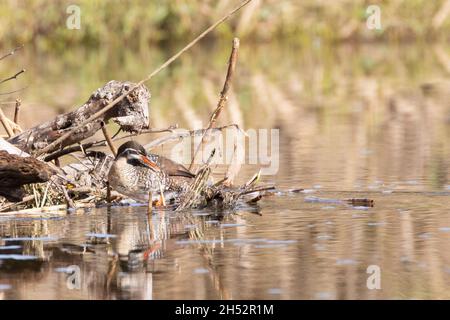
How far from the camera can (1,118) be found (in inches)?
406

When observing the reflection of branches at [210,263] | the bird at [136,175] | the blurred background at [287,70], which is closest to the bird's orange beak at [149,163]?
the bird at [136,175]

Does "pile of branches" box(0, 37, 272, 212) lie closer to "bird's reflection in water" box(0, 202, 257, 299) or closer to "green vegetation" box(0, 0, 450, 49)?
"bird's reflection in water" box(0, 202, 257, 299)

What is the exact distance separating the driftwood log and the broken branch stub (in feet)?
2.51

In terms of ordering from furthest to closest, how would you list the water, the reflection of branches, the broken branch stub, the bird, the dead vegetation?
the broken branch stub
the bird
the dead vegetation
the water
the reflection of branches

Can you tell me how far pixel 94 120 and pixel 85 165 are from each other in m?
0.52

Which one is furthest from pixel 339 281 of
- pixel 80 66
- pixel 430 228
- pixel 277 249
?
pixel 80 66

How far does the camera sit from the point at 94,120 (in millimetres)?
10008

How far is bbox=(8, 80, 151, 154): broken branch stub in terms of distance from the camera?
392 inches

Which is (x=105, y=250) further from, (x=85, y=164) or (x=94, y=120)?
(x=85, y=164)

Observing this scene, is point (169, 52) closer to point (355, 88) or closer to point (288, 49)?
point (288, 49)

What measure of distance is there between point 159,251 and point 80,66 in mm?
23569

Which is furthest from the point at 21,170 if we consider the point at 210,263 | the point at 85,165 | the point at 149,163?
the point at 210,263

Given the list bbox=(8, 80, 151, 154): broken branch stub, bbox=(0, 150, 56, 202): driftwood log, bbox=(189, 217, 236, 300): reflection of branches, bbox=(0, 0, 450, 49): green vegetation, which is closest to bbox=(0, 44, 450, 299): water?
bbox=(189, 217, 236, 300): reflection of branches

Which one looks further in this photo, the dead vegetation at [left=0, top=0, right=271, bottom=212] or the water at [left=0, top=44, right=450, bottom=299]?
the dead vegetation at [left=0, top=0, right=271, bottom=212]
